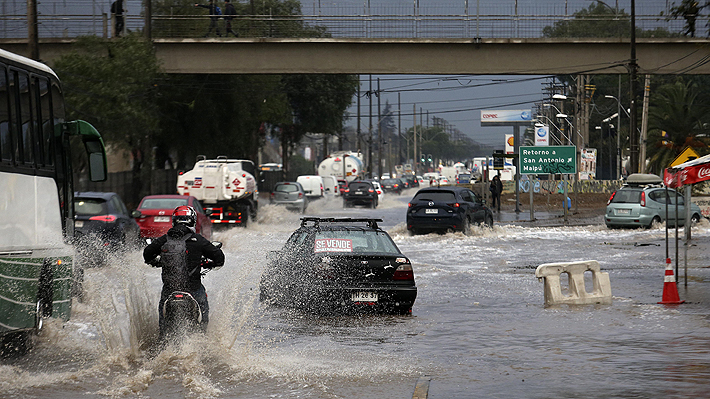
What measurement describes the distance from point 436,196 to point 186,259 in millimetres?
22003

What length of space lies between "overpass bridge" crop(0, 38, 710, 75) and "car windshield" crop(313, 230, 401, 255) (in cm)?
2541

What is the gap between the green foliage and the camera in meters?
37.2

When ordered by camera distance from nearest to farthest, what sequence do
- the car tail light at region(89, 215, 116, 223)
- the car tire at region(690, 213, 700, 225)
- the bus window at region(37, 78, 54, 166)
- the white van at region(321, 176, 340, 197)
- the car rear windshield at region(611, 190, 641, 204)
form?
the bus window at region(37, 78, 54, 166)
the car tail light at region(89, 215, 116, 223)
the car rear windshield at region(611, 190, 641, 204)
the car tire at region(690, 213, 700, 225)
the white van at region(321, 176, 340, 197)

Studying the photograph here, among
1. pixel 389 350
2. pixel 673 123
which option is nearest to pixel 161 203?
pixel 389 350

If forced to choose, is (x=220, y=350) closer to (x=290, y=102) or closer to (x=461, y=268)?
(x=461, y=268)

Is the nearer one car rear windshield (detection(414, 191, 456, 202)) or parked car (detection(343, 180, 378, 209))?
car rear windshield (detection(414, 191, 456, 202))

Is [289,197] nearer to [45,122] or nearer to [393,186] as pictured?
[45,122]

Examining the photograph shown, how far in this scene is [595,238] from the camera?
30875mm

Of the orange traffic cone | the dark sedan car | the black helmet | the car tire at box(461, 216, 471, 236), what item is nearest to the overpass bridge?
the dark sedan car

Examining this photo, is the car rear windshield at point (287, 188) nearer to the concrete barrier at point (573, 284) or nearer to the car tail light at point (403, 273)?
the concrete barrier at point (573, 284)

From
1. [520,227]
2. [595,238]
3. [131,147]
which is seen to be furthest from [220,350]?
[131,147]

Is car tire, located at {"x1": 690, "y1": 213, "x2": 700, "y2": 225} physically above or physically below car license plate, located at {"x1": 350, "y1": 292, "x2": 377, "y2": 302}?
below

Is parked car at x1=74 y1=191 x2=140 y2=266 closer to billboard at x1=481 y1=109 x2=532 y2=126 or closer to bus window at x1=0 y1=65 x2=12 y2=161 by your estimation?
bus window at x1=0 y1=65 x2=12 y2=161

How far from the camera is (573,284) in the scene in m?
15.2
